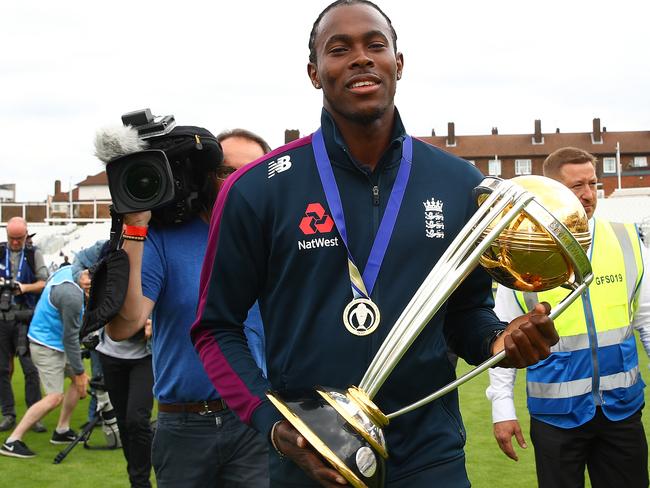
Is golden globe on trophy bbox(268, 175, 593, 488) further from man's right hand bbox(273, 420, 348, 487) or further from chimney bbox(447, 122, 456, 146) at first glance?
chimney bbox(447, 122, 456, 146)

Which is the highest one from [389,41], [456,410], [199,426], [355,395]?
[389,41]

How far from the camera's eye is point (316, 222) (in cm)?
212

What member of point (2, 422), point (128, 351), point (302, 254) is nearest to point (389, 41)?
point (302, 254)

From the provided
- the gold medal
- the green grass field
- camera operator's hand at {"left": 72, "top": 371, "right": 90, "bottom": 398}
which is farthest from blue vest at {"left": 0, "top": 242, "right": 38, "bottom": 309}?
the gold medal

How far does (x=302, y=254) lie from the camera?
212 cm

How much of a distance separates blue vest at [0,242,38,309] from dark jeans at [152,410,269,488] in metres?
6.15

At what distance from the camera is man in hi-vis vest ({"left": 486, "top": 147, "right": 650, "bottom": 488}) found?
3900 millimetres

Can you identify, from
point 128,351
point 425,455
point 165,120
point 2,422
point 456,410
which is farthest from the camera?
point 2,422

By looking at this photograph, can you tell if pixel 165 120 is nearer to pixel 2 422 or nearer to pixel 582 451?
pixel 582 451

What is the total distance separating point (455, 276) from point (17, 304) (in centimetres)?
800

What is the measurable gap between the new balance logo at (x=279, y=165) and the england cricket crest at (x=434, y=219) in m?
0.39


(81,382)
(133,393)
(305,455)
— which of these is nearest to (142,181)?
(305,455)

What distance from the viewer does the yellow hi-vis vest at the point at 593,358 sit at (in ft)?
12.8

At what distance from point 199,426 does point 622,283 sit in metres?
2.19
